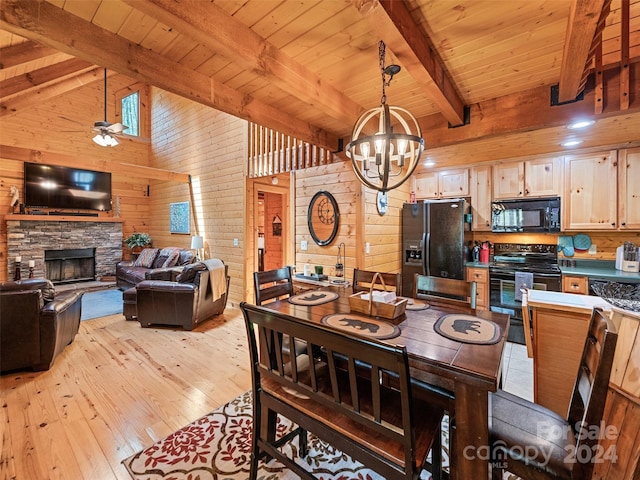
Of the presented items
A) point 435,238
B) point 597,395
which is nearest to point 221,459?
point 597,395

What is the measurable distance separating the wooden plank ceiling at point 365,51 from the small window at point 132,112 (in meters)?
5.79

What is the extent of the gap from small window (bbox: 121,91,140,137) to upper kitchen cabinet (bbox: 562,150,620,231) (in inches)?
386

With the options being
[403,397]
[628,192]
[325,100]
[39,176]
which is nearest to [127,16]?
[325,100]

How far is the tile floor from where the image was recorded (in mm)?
2564

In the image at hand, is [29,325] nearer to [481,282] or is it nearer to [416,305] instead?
[416,305]

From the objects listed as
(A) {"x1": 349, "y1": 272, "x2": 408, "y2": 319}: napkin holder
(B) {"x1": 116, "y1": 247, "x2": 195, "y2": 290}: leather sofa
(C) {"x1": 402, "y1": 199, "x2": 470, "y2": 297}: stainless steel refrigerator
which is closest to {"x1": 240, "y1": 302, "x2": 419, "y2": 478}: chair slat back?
(A) {"x1": 349, "y1": 272, "x2": 408, "y2": 319}: napkin holder

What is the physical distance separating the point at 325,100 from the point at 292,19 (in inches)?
28.4

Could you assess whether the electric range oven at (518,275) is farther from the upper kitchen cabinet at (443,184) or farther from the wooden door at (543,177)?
the upper kitchen cabinet at (443,184)

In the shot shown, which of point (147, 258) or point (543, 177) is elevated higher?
point (543, 177)

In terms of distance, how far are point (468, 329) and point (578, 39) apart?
1.57m

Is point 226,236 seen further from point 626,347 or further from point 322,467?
point 626,347

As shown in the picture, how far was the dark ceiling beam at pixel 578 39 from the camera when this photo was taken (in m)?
1.20

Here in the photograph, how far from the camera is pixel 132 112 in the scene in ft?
27.0

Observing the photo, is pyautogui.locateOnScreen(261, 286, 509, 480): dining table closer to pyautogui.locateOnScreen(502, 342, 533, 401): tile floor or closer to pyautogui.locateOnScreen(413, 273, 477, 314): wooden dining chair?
pyautogui.locateOnScreen(413, 273, 477, 314): wooden dining chair
